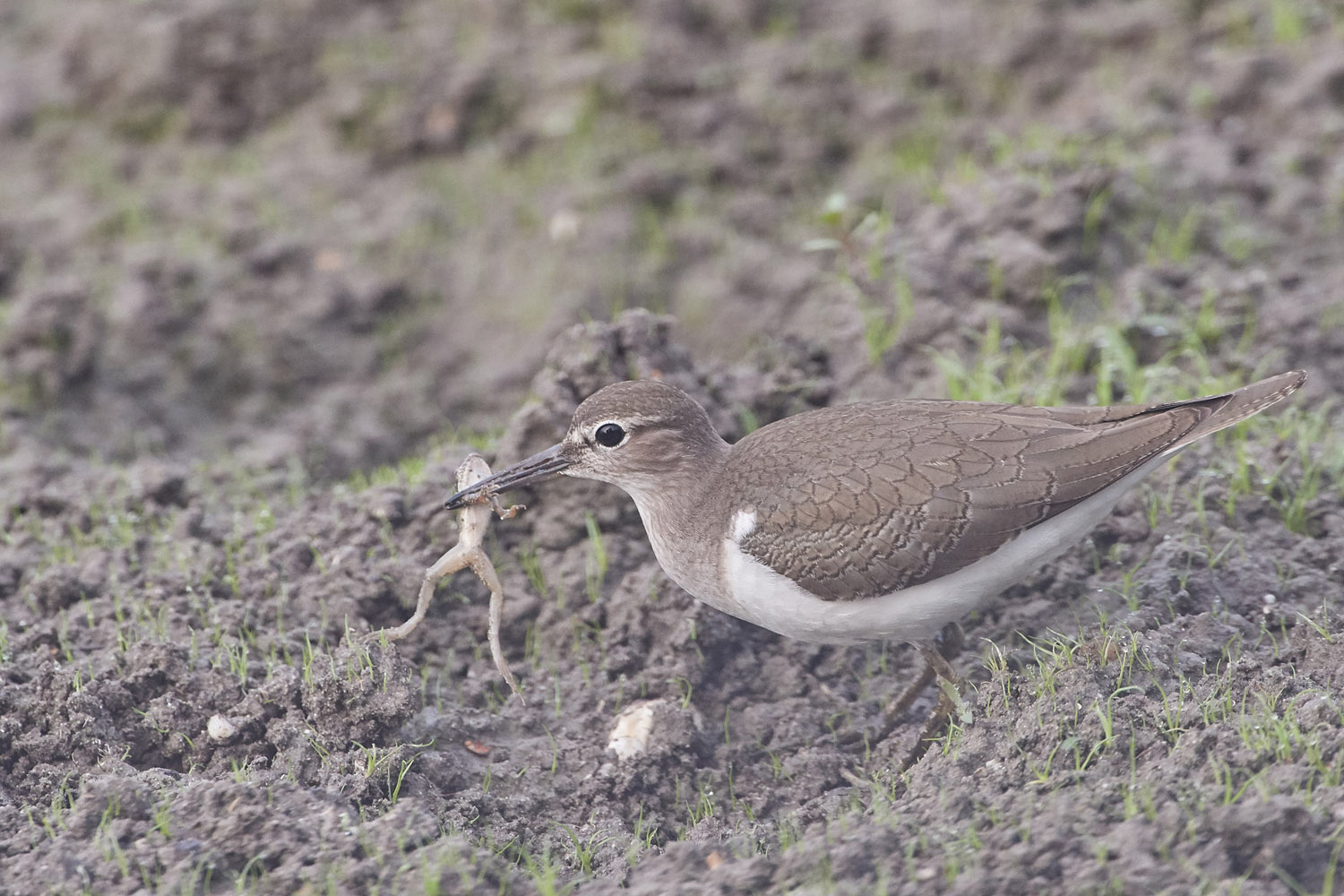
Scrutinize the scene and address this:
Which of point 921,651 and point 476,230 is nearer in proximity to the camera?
point 921,651

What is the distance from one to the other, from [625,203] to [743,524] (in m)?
4.34

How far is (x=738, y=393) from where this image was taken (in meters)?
7.29

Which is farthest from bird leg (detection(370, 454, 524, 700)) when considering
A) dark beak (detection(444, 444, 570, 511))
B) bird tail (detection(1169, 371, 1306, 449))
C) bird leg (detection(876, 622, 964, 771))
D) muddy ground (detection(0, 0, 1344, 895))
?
bird tail (detection(1169, 371, 1306, 449))

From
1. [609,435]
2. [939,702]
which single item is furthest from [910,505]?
[609,435]

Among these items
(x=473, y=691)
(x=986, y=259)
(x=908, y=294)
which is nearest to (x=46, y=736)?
(x=473, y=691)

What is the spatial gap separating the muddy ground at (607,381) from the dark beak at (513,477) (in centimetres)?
68

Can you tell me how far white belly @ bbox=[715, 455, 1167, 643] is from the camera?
5.45m

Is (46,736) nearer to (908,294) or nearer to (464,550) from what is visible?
(464,550)

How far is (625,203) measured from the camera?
9430 mm

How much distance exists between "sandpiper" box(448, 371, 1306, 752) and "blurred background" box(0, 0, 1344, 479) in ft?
4.86

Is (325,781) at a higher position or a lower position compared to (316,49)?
lower

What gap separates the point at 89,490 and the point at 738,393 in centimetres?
347

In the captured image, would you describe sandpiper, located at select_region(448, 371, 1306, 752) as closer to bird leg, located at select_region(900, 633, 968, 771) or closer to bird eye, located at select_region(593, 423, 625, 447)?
bird leg, located at select_region(900, 633, 968, 771)

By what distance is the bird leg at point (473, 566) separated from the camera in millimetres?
5746
